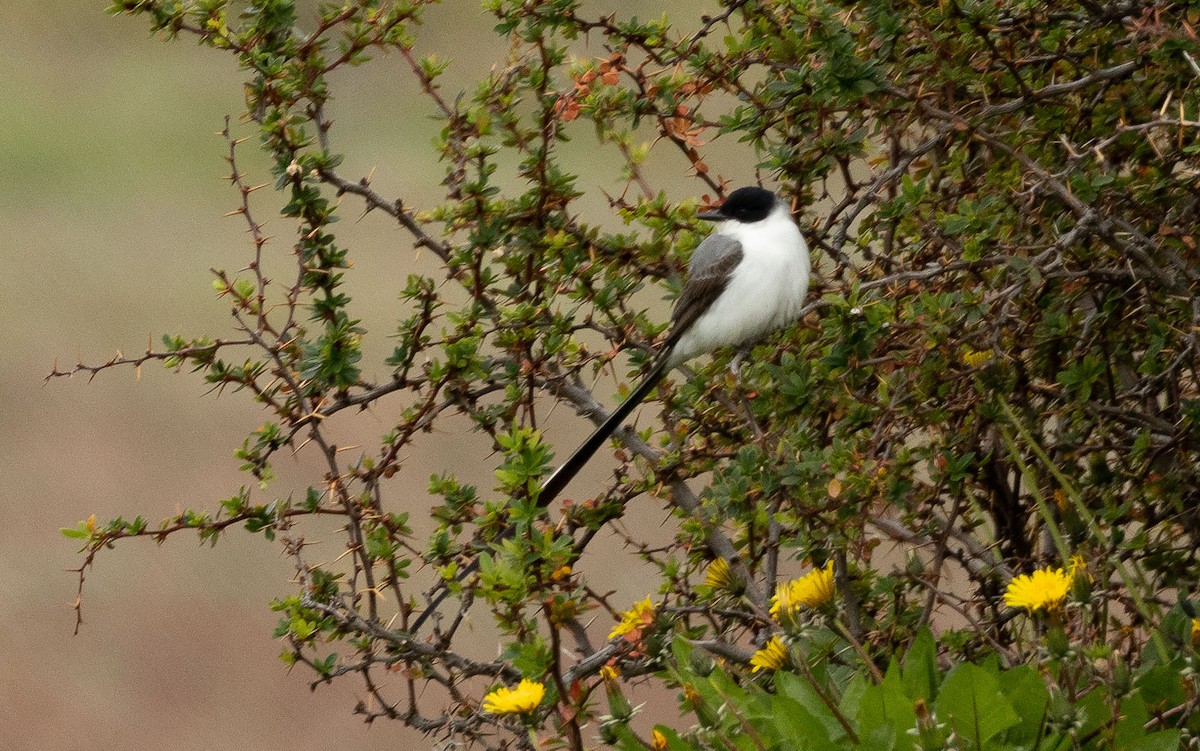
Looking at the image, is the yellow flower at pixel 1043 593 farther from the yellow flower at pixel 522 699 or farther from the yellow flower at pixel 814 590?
the yellow flower at pixel 522 699

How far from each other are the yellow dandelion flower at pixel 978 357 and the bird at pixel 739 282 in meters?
0.77

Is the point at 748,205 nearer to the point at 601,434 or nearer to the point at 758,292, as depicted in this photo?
the point at 758,292

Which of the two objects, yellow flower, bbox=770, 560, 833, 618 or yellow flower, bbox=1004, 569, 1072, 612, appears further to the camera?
yellow flower, bbox=770, 560, 833, 618

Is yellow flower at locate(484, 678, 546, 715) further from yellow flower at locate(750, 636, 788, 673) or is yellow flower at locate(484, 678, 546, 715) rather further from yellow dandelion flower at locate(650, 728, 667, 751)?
yellow flower at locate(750, 636, 788, 673)

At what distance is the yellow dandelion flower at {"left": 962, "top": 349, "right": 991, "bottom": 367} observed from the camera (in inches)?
108

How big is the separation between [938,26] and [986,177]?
1.70ft

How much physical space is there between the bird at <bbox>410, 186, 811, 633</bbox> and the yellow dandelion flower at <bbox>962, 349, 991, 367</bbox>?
765mm

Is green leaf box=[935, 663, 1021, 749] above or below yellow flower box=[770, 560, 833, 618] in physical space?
below

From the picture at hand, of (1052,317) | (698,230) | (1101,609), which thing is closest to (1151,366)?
(1052,317)

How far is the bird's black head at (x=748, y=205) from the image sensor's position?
3.88 m

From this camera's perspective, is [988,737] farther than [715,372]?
No

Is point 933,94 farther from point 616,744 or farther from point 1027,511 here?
point 616,744

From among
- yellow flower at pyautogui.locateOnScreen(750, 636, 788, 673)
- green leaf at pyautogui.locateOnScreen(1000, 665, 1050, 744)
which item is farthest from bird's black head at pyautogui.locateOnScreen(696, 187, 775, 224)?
green leaf at pyautogui.locateOnScreen(1000, 665, 1050, 744)

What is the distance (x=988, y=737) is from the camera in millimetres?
2215
